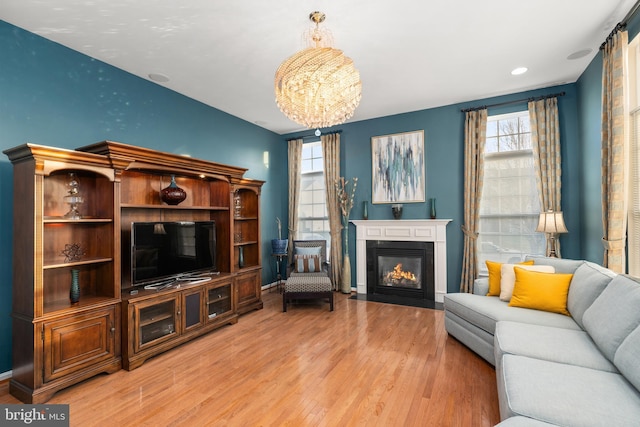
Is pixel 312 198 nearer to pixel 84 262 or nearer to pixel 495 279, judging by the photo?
pixel 495 279

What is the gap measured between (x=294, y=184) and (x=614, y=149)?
4.57 metres

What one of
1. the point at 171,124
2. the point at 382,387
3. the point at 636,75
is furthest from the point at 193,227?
the point at 636,75

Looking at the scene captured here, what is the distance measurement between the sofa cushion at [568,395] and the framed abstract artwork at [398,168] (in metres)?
3.43

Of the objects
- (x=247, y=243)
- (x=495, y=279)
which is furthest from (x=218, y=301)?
(x=495, y=279)

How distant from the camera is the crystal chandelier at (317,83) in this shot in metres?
2.18

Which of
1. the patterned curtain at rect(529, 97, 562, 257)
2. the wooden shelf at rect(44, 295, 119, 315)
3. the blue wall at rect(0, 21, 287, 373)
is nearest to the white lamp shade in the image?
the patterned curtain at rect(529, 97, 562, 257)

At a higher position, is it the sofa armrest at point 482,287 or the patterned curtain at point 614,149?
the patterned curtain at point 614,149

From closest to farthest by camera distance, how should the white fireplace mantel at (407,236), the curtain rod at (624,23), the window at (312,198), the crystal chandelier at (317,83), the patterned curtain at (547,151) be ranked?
the crystal chandelier at (317,83) < the curtain rod at (624,23) < the patterned curtain at (547,151) < the white fireplace mantel at (407,236) < the window at (312,198)

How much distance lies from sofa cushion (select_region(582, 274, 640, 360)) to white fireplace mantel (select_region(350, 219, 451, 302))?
2.54 m

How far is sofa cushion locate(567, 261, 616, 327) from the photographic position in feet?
7.50

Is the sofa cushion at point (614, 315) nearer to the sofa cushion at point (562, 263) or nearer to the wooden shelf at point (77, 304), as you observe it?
the sofa cushion at point (562, 263)

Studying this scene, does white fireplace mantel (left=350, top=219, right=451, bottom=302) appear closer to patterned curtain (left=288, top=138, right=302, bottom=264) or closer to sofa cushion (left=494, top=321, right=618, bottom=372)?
patterned curtain (left=288, top=138, right=302, bottom=264)

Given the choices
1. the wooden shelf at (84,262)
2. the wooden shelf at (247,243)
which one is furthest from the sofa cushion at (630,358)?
the wooden shelf at (247,243)

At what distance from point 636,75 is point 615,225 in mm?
1360
